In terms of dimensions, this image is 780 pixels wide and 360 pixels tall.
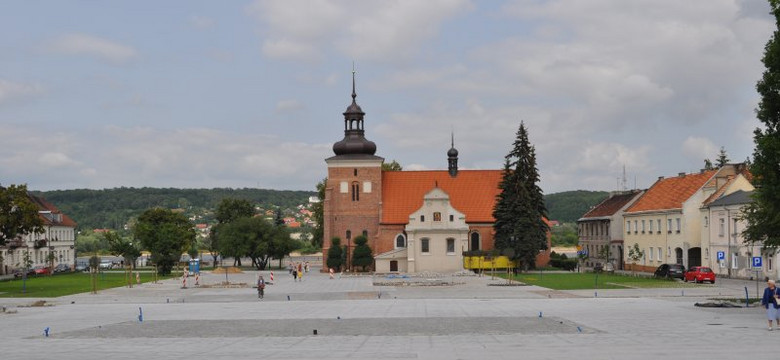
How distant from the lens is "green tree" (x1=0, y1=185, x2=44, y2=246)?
54219 millimetres

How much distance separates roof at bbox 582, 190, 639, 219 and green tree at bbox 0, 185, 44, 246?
60140 millimetres

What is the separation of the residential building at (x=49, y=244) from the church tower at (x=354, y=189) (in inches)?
1214

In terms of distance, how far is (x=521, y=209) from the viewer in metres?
83.9

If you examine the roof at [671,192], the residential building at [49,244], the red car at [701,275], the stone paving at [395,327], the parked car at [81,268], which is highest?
the roof at [671,192]

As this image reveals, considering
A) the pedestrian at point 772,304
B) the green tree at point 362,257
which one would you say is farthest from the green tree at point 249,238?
the pedestrian at point 772,304

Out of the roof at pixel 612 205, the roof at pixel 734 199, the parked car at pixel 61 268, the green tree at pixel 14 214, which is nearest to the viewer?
the green tree at pixel 14 214

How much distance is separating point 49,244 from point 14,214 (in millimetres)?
54590

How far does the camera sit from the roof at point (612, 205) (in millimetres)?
94688

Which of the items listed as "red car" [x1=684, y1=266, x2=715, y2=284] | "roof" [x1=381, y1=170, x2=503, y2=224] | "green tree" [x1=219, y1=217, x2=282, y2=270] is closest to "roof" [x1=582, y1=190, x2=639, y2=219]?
"roof" [x1=381, y1=170, x2=503, y2=224]

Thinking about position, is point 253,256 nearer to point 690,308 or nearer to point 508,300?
point 508,300

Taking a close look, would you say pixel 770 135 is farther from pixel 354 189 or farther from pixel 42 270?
pixel 42 270

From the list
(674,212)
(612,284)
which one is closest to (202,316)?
(612,284)

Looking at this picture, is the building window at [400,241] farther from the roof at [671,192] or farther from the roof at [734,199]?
the roof at [734,199]

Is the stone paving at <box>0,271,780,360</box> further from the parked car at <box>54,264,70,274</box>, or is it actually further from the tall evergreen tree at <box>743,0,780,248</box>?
the parked car at <box>54,264,70,274</box>
